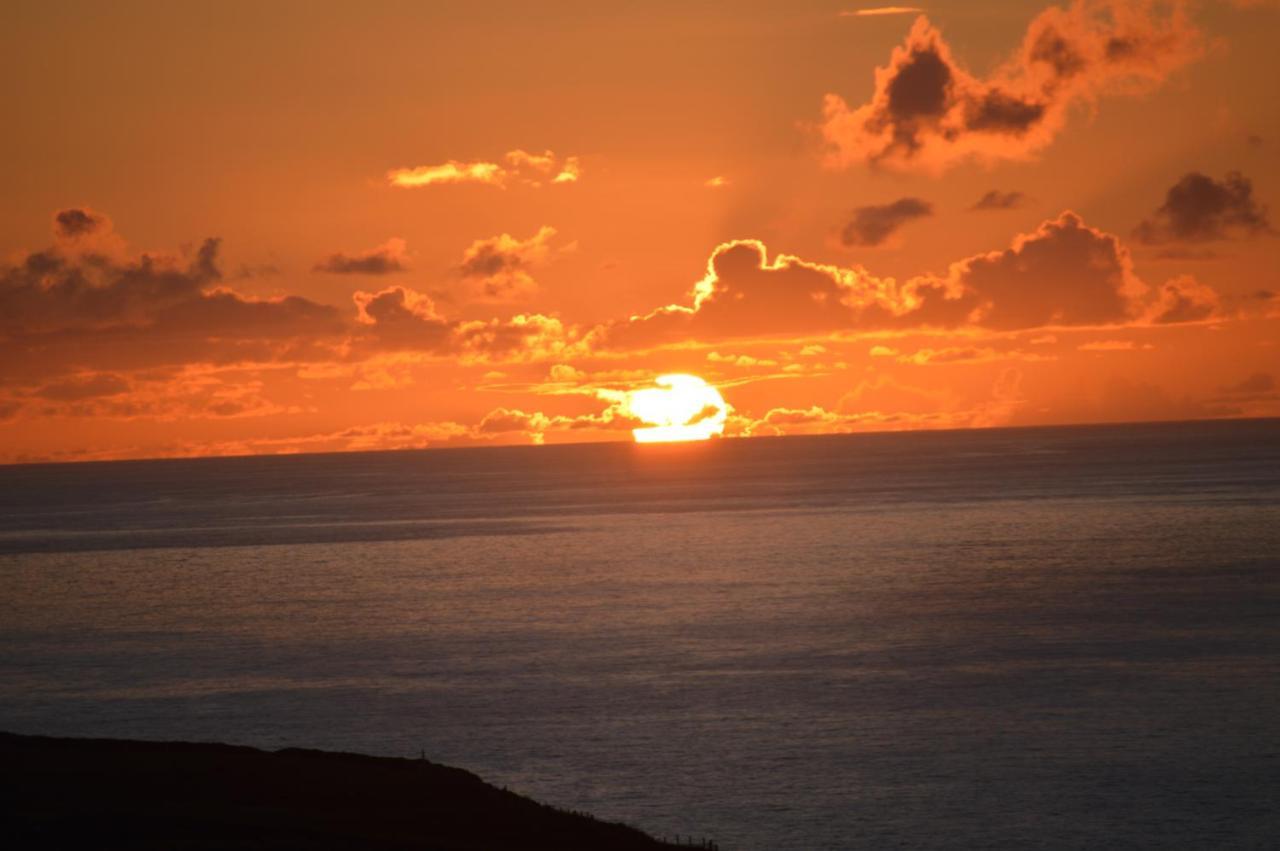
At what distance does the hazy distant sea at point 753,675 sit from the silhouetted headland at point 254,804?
8.18 m

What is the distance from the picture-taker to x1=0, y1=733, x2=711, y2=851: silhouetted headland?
3147 centimetres

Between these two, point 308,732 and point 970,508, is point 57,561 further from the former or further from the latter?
point 970,508

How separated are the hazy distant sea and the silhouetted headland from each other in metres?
8.18

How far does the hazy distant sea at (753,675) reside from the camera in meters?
46.7

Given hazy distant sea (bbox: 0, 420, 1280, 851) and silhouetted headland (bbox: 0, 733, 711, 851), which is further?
hazy distant sea (bbox: 0, 420, 1280, 851)

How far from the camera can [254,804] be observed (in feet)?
115

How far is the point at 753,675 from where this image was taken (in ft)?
226

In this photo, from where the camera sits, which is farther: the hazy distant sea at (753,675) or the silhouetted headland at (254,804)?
the hazy distant sea at (753,675)

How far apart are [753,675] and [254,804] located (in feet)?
123

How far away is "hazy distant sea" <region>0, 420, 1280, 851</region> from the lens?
153 ft

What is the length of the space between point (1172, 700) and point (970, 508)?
132 meters

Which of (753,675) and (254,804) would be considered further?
(753,675)

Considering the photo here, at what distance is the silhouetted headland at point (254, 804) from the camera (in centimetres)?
3147

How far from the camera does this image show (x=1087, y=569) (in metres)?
114
